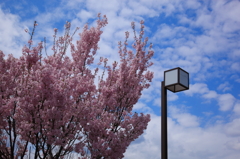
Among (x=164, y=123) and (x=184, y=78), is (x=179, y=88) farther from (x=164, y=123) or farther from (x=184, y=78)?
(x=164, y=123)

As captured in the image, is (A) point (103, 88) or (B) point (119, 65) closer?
(A) point (103, 88)

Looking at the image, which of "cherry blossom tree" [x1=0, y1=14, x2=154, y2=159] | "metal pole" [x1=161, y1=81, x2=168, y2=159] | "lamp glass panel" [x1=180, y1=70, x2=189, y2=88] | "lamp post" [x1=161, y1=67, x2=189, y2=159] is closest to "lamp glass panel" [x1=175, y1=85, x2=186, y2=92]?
"lamp post" [x1=161, y1=67, x2=189, y2=159]

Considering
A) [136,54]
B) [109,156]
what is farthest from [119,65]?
[109,156]

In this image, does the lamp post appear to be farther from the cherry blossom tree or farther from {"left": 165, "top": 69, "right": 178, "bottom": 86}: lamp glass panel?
the cherry blossom tree

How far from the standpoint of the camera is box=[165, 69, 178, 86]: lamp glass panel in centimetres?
572

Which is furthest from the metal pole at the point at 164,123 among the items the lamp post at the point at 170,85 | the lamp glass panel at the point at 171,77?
the lamp glass panel at the point at 171,77

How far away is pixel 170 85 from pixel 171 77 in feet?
0.66

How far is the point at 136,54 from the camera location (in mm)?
10734

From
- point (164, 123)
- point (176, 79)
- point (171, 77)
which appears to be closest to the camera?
point (164, 123)

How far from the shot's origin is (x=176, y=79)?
5.68 metres

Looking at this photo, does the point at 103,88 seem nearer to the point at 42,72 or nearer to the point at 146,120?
the point at 146,120

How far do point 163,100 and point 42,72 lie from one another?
132 inches

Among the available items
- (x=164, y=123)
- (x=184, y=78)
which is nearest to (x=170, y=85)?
(x=184, y=78)

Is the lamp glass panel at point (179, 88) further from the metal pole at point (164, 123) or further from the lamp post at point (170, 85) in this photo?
the metal pole at point (164, 123)
